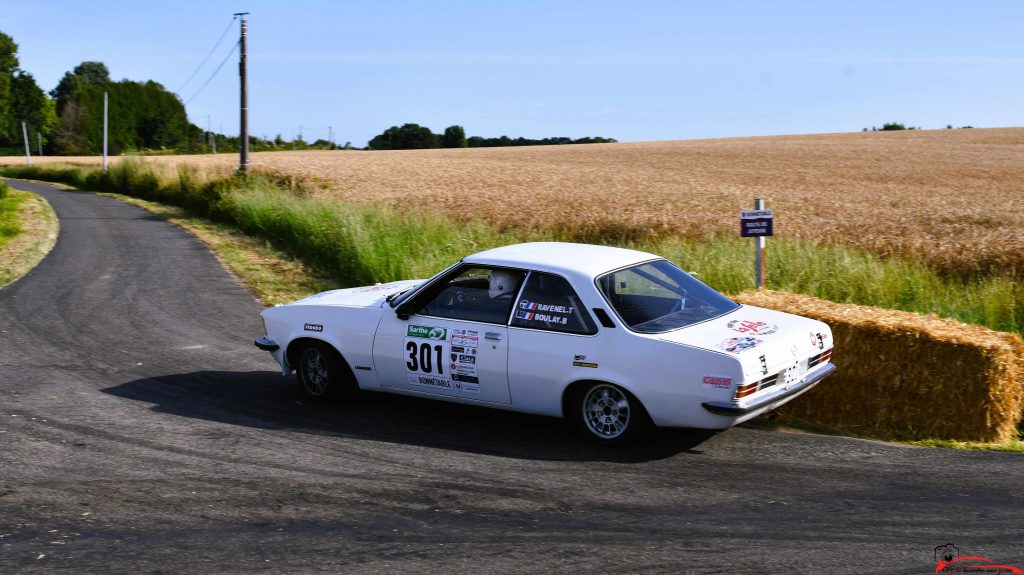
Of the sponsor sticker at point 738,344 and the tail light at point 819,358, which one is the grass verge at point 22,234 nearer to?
the sponsor sticker at point 738,344

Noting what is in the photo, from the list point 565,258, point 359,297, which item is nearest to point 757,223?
point 565,258

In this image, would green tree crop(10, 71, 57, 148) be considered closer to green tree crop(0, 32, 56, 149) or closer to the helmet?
green tree crop(0, 32, 56, 149)

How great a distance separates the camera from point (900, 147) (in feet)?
174

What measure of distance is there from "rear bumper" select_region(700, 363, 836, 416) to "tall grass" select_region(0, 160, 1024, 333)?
3.96 metres

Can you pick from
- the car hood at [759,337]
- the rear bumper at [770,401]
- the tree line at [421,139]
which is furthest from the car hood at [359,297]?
the tree line at [421,139]

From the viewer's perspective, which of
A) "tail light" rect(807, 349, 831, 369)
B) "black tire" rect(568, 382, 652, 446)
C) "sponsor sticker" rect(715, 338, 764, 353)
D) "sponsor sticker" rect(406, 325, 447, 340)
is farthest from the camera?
"sponsor sticker" rect(406, 325, 447, 340)

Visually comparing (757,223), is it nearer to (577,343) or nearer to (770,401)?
(770,401)

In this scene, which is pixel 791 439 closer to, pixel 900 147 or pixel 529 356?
pixel 529 356

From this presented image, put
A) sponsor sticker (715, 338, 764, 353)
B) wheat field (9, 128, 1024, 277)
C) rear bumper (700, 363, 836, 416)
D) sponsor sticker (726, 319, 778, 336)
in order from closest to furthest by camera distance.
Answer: rear bumper (700, 363, 836, 416) → sponsor sticker (715, 338, 764, 353) → sponsor sticker (726, 319, 778, 336) → wheat field (9, 128, 1024, 277)

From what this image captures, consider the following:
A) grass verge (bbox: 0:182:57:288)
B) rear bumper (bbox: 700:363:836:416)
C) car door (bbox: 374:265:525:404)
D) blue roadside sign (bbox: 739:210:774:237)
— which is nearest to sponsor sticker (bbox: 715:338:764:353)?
rear bumper (bbox: 700:363:836:416)

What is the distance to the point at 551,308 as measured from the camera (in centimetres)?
683

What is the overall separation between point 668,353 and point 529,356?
1052mm

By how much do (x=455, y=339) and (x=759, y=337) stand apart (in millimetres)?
2230

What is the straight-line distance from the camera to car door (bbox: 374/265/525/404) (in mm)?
6949
